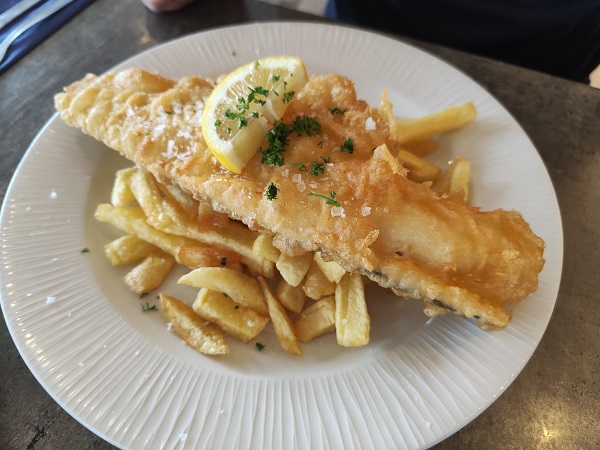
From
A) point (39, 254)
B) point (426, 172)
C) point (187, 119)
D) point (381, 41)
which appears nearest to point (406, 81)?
point (381, 41)

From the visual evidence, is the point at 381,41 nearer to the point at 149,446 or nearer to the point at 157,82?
the point at 157,82

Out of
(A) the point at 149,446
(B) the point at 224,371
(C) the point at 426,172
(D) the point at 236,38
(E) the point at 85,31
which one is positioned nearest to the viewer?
(A) the point at 149,446

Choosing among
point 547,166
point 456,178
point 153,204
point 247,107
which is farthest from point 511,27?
point 153,204

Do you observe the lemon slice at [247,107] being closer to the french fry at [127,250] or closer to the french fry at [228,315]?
the french fry at [228,315]

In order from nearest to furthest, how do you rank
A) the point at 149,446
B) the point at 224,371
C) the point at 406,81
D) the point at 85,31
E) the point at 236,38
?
the point at 149,446
the point at 224,371
the point at 406,81
the point at 236,38
the point at 85,31

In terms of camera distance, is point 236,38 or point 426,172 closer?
point 426,172

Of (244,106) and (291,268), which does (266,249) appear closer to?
(291,268)
